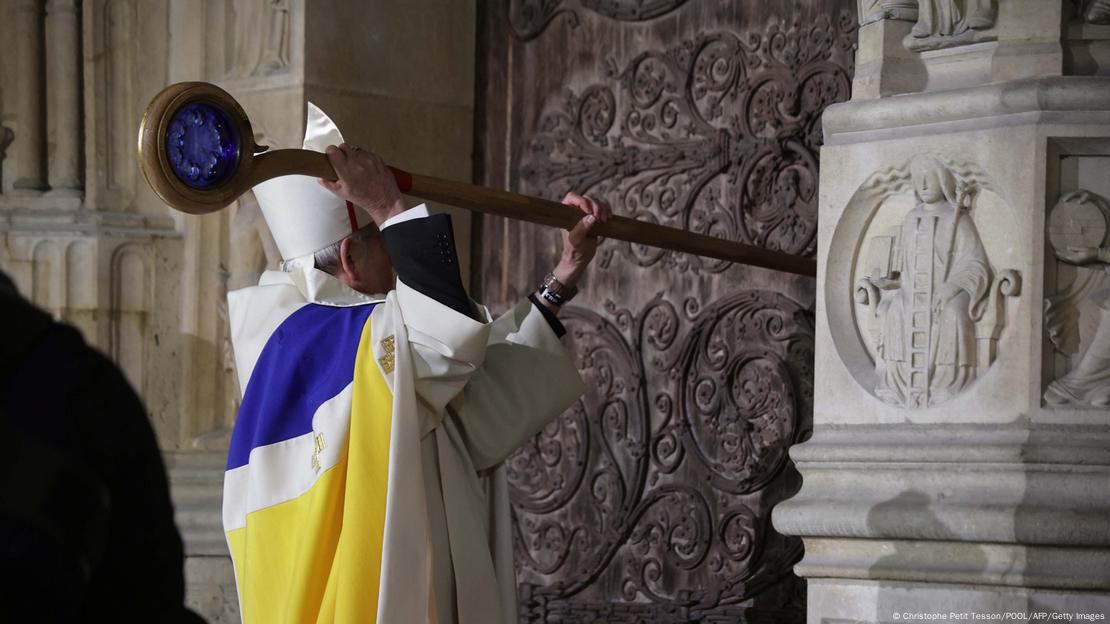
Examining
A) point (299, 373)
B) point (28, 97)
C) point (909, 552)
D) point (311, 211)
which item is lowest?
point (909, 552)

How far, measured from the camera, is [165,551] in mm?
1509

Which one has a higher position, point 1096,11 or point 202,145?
point 1096,11

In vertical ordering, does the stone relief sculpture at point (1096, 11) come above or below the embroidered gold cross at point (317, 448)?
above

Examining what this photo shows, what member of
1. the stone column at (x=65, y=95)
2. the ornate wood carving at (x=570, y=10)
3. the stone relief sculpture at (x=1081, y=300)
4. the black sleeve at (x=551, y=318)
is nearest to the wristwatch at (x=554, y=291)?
the black sleeve at (x=551, y=318)

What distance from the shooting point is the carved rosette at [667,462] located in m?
4.53

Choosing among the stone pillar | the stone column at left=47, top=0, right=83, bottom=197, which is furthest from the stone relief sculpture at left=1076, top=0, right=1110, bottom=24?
the stone column at left=47, top=0, right=83, bottom=197

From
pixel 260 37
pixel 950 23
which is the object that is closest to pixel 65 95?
pixel 260 37

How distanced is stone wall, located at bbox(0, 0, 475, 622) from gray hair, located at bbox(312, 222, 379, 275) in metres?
1.11

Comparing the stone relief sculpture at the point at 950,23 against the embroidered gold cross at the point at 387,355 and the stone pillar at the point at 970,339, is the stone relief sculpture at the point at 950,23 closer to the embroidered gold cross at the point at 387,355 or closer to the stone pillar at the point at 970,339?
the stone pillar at the point at 970,339

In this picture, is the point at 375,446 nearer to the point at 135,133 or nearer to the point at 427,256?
the point at 427,256

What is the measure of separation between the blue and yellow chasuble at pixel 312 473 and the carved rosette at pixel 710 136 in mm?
1459

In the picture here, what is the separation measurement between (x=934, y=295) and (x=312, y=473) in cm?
138

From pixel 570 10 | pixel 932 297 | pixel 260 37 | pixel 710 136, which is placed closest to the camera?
pixel 932 297

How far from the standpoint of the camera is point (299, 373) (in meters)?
3.56
